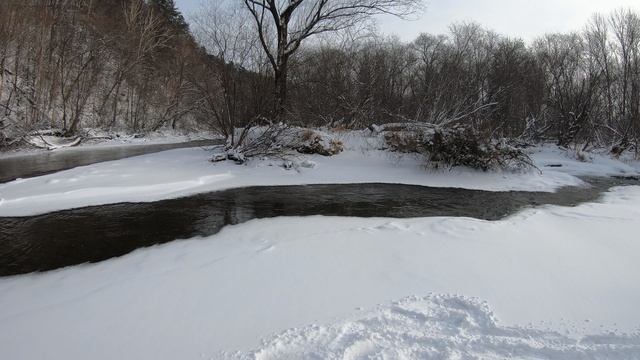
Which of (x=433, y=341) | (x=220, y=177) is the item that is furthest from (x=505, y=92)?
(x=433, y=341)

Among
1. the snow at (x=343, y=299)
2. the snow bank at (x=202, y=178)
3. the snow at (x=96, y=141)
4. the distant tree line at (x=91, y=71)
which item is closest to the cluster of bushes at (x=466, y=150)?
the snow bank at (x=202, y=178)

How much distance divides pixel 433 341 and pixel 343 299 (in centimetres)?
102

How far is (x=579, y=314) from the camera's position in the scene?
3.83 m

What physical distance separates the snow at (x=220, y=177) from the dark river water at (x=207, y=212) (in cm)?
70

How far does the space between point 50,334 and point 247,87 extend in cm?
1261

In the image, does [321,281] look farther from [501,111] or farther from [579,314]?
[501,111]

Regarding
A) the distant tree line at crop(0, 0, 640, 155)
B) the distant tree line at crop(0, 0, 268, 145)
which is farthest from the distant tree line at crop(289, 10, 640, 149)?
the distant tree line at crop(0, 0, 268, 145)

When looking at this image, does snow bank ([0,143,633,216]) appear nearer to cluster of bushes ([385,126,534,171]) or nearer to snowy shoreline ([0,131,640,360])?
cluster of bushes ([385,126,534,171])

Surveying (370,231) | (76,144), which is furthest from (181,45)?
(370,231)

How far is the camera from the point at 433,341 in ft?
11.1

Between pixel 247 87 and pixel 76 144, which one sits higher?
pixel 247 87

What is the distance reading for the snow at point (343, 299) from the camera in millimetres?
3332

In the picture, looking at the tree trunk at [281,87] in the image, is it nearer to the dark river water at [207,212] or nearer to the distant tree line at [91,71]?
the distant tree line at [91,71]

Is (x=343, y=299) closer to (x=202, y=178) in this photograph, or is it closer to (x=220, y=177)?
(x=202, y=178)
